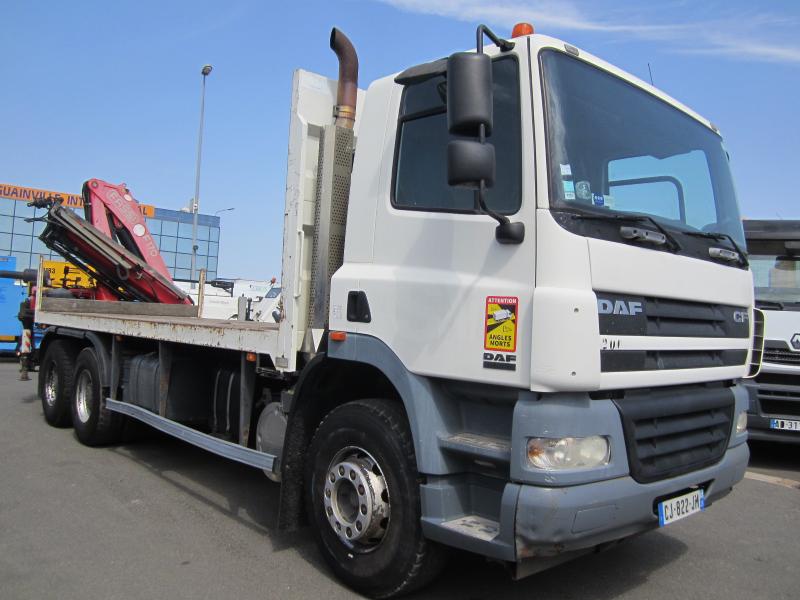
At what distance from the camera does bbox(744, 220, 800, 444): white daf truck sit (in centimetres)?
700

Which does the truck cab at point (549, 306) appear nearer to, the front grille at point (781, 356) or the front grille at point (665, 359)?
the front grille at point (665, 359)

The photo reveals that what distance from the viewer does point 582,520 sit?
290 cm

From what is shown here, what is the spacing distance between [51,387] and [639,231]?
7759mm

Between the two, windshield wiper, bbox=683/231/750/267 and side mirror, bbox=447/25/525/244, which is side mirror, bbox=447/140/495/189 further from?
windshield wiper, bbox=683/231/750/267

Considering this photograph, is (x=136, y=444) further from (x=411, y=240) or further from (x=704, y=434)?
(x=704, y=434)

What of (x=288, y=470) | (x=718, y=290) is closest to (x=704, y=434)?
(x=718, y=290)

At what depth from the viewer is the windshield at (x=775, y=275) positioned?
7.62m

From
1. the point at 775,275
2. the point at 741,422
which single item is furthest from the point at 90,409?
the point at 775,275

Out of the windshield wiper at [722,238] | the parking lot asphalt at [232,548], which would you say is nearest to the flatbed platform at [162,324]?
the parking lot asphalt at [232,548]

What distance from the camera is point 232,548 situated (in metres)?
4.49

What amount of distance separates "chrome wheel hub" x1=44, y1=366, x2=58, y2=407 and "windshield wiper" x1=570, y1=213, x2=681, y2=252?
7.38 metres

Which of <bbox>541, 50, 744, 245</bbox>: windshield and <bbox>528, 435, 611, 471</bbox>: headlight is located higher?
<bbox>541, 50, 744, 245</bbox>: windshield

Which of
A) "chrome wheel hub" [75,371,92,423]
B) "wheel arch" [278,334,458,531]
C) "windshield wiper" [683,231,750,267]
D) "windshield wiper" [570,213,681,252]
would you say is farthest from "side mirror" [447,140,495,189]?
"chrome wheel hub" [75,371,92,423]

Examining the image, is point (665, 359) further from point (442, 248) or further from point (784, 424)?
point (784, 424)
